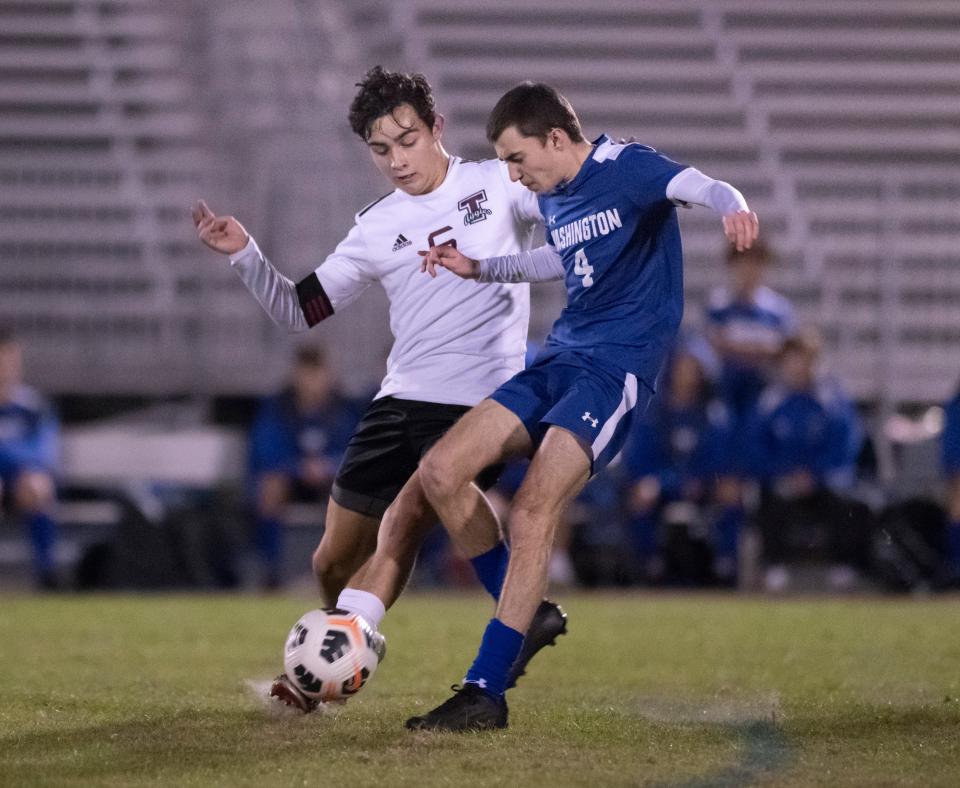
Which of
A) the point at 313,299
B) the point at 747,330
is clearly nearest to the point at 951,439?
the point at 747,330

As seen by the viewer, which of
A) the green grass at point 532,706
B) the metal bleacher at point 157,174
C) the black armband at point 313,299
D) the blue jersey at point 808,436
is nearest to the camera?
the green grass at point 532,706

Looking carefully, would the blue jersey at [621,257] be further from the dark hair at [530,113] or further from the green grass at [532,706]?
the green grass at [532,706]

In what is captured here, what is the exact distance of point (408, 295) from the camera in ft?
18.9

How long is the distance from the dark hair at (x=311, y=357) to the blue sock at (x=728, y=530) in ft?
9.99

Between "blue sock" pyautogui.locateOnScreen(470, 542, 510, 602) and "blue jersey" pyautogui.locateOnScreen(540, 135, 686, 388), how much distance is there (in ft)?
2.29

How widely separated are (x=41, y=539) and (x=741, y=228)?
25.4ft

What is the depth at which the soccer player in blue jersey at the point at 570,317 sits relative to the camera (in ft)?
16.0

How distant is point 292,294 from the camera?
574 cm

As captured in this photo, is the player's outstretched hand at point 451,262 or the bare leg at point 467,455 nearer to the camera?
the bare leg at point 467,455

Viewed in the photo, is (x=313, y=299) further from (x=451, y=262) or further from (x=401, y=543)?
(x=401, y=543)

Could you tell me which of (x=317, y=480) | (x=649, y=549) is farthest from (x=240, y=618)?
(x=649, y=549)

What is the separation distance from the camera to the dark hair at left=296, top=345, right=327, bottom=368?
37.1 ft

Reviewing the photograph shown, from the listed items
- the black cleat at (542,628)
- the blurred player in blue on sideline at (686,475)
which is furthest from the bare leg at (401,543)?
the blurred player in blue on sideline at (686,475)

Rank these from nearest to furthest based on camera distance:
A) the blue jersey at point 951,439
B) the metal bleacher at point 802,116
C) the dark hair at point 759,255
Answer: the blue jersey at point 951,439, the dark hair at point 759,255, the metal bleacher at point 802,116
